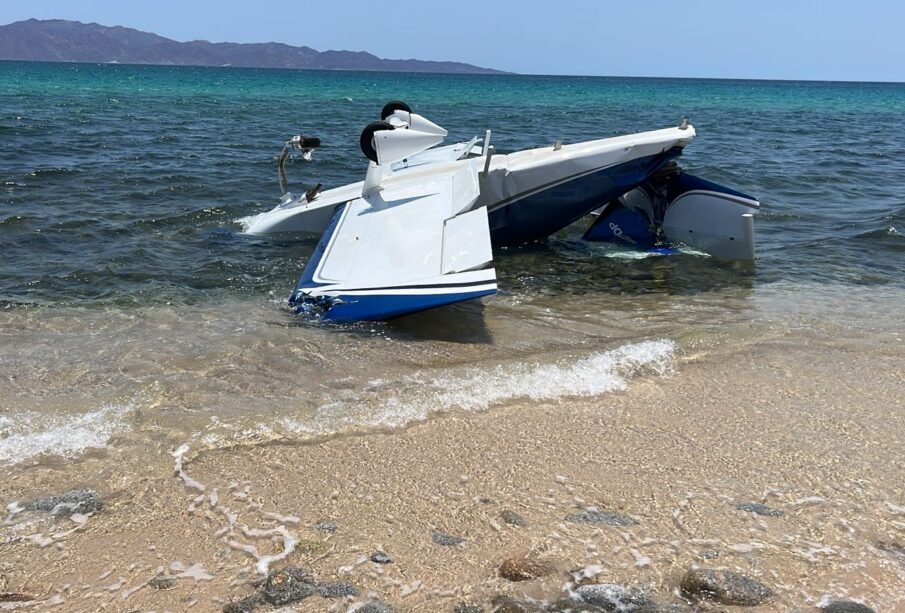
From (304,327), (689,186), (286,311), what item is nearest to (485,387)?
(304,327)

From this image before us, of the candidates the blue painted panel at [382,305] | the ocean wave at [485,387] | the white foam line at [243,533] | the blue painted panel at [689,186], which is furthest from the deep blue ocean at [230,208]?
the white foam line at [243,533]

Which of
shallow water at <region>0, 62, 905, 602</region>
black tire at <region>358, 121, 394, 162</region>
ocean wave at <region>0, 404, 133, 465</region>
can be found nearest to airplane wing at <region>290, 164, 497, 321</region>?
shallow water at <region>0, 62, 905, 602</region>

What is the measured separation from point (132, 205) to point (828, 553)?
12418 millimetres

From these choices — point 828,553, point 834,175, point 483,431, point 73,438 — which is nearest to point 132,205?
point 73,438

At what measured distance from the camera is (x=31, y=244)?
34.3 feet

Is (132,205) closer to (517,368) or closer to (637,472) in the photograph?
(517,368)

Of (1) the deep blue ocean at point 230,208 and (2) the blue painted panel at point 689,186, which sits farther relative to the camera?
(2) the blue painted panel at point 689,186

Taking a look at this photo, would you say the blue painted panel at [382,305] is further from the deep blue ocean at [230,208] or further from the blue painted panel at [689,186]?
the blue painted panel at [689,186]

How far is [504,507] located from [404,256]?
4.12 metres

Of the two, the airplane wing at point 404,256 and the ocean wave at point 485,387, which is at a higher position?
the airplane wing at point 404,256

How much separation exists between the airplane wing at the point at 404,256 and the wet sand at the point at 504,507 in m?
1.85

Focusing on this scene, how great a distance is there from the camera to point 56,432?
492 centimetres

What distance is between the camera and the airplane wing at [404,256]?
6.98m

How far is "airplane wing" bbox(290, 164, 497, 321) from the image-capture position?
22.9 feet
